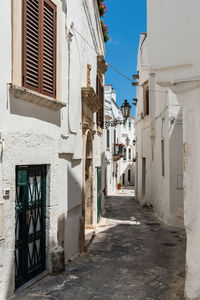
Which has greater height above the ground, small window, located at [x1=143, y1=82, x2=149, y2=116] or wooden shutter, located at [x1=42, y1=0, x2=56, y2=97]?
small window, located at [x1=143, y1=82, x2=149, y2=116]

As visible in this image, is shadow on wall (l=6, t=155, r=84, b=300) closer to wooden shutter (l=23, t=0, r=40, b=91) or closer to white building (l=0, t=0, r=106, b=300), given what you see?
white building (l=0, t=0, r=106, b=300)

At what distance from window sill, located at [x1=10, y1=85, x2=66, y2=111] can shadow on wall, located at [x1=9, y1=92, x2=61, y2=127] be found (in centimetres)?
6

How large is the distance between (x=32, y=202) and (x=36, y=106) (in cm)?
174

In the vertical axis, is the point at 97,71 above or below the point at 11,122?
above

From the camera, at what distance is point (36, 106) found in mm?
5891

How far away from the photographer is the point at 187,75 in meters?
5.11

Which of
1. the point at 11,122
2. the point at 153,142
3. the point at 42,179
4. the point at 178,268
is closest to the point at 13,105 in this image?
the point at 11,122

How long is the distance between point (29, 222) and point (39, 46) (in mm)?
3191

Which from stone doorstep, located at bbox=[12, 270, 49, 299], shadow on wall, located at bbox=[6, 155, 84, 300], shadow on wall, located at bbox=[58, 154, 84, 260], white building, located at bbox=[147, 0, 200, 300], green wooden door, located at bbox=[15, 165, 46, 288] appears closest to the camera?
white building, located at bbox=[147, 0, 200, 300]

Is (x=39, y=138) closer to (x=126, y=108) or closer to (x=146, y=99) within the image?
(x=126, y=108)

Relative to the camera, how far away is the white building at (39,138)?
16.6 feet

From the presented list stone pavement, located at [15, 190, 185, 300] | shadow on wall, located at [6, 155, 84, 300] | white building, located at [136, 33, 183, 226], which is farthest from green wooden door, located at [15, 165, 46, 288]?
white building, located at [136, 33, 183, 226]

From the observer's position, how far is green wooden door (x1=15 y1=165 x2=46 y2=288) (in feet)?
18.2

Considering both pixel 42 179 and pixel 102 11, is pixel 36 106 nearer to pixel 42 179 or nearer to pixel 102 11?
pixel 42 179
